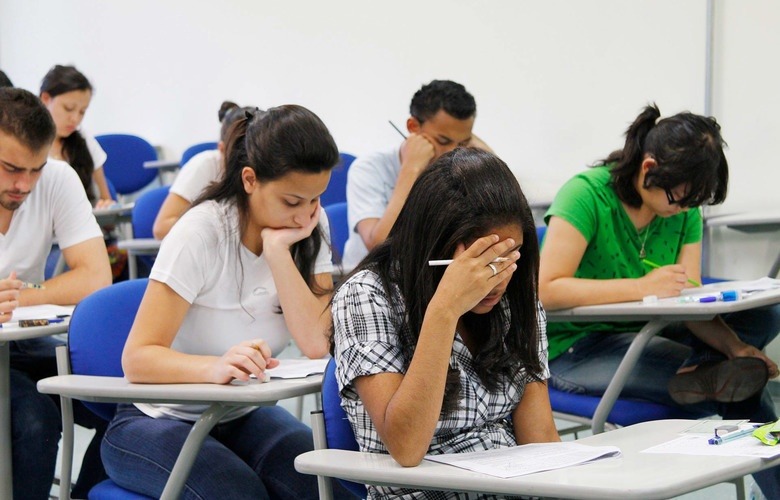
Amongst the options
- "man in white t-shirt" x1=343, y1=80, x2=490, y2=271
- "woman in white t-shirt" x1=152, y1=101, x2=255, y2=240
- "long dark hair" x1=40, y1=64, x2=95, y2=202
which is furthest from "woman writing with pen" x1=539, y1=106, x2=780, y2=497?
"long dark hair" x1=40, y1=64, x2=95, y2=202

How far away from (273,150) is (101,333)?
0.50 m

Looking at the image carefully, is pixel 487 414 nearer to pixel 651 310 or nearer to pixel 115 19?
pixel 651 310

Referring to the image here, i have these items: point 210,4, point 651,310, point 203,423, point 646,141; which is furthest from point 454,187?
point 210,4

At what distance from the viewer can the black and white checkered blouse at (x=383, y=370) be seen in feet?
4.68

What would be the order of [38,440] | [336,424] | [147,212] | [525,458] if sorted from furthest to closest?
[147,212] < [38,440] < [336,424] < [525,458]

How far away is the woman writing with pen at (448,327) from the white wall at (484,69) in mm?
2283

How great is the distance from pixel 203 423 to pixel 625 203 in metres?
1.30

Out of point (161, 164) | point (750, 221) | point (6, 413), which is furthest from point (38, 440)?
point (161, 164)

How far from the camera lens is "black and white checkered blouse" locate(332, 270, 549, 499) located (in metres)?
1.43

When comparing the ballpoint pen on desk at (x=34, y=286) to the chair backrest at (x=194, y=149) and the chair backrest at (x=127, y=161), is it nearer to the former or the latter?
the chair backrest at (x=194, y=149)

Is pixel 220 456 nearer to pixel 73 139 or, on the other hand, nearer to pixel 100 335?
pixel 100 335

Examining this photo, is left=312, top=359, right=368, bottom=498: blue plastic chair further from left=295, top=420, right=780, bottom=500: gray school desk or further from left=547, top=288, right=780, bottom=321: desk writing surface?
left=547, top=288, right=780, bottom=321: desk writing surface

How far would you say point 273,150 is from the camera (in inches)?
76.7

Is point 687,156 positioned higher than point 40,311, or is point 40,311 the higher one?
point 687,156
